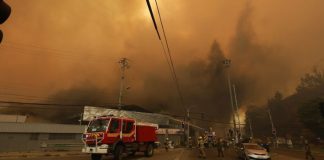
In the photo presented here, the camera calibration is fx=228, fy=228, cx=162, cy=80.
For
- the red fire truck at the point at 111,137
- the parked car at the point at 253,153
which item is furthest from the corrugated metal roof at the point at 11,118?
the parked car at the point at 253,153

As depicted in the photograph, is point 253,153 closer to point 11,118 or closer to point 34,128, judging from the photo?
point 34,128

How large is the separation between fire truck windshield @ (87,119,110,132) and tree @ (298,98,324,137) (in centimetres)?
5981

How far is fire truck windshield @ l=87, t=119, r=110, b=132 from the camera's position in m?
15.4

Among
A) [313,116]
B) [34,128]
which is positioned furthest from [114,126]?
[313,116]

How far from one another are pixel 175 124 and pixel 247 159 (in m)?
68.7

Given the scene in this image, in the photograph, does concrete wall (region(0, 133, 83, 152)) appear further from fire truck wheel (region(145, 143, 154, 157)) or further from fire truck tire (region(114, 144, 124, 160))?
fire truck tire (region(114, 144, 124, 160))

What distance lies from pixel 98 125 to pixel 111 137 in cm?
132

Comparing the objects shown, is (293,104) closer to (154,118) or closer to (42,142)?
(154,118)

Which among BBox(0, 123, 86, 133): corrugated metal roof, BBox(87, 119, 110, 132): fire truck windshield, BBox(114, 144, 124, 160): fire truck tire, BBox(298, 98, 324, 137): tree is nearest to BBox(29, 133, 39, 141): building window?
BBox(0, 123, 86, 133): corrugated metal roof

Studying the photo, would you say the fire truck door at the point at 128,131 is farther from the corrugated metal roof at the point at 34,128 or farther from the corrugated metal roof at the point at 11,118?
the corrugated metal roof at the point at 11,118

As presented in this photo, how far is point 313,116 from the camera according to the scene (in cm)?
5988

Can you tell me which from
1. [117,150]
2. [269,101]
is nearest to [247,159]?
[117,150]

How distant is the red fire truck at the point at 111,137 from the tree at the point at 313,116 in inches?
2243

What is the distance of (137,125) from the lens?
19.1 metres
